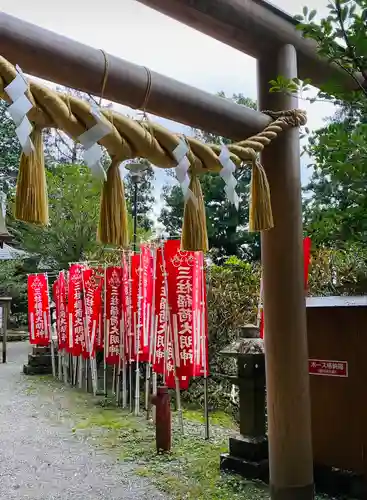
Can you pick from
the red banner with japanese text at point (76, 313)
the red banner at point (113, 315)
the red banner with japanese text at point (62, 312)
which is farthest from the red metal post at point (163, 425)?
the red banner with japanese text at point (62, 312)

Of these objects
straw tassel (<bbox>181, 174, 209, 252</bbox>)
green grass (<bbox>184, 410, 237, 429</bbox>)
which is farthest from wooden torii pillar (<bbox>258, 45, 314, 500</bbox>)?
green grass (<bbox>184, 410, 237, 429</bbox>)

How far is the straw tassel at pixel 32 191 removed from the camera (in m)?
1.43

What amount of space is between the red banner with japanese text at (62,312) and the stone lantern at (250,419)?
4.88m

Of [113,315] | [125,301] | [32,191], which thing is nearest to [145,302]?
[125,301]

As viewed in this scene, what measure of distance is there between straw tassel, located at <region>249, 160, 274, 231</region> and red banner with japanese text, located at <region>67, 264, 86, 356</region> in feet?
18.8

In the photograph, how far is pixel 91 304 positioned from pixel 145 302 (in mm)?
1855

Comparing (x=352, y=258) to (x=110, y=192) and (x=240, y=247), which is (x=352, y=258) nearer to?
(x=110, y=192)

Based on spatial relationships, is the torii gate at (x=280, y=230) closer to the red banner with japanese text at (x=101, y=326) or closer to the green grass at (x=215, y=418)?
the green grass at (x=215, y=418)

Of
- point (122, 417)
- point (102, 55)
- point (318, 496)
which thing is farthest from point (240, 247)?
point (102, 55)

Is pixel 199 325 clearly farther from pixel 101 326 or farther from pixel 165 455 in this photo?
A: pixel 101 326

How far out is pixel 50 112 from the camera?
1478 millimetres

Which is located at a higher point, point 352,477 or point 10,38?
point 10,38

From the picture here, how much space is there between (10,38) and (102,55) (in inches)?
15.2

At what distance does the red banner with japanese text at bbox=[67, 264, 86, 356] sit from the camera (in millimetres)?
7559
